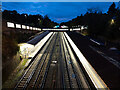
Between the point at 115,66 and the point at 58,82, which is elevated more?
the point at 115,66

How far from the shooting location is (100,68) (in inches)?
423

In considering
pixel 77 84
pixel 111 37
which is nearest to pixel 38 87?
pixel 77 84

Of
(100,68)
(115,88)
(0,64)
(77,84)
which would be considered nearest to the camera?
(115,88)

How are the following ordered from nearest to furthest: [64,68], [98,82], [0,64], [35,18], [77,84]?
[98,82] < [77,84] < [0,64] < [64,68] < [35,18]

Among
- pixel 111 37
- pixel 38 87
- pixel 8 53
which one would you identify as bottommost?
pixel 38 87

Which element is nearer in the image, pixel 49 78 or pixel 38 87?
pixel 38 87

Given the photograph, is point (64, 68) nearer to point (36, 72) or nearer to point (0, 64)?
point (36, 72)

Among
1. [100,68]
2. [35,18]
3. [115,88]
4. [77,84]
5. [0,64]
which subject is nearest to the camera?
[115,88]

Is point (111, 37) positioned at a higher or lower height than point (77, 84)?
higher

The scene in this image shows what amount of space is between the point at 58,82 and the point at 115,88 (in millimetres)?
4989

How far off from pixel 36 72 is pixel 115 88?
827 centimetres

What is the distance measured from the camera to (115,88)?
24.2 ft

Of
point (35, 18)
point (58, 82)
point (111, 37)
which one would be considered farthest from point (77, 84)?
point (35, 18)

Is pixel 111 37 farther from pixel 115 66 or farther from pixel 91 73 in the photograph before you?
pixel 91 73
